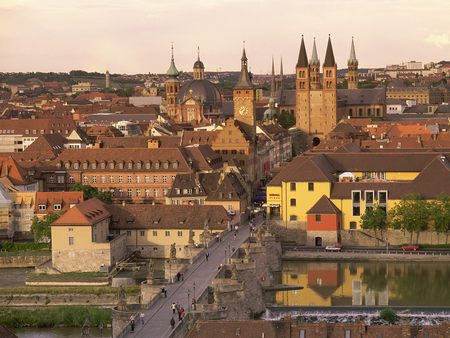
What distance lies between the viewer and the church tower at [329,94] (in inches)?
4690

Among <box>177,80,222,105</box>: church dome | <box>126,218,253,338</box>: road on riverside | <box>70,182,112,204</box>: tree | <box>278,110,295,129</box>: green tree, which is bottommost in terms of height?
<box>126,218,253,338</box>: road on riverside

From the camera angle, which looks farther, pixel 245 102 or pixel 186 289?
pixel 245 102

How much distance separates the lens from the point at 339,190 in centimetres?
5903

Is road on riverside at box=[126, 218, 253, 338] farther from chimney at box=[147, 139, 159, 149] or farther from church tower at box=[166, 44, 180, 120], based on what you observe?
church tower at box=[166, 44, 180, 120]

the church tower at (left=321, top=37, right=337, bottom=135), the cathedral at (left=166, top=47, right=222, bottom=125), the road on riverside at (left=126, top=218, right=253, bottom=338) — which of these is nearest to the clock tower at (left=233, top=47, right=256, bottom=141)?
the cathedral at (left=166, top=47, right=222, bottom=125)

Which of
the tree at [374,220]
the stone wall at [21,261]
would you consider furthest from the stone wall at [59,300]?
the tree at [374,220]

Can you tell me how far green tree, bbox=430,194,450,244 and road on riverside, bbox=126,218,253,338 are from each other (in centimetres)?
1029

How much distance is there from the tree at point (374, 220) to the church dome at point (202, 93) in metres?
55.2

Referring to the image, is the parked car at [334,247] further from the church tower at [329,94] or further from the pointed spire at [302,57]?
the pointed spire at [302,57]

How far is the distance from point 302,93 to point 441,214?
2577 inches

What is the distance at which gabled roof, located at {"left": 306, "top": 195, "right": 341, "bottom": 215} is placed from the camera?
57781 mm

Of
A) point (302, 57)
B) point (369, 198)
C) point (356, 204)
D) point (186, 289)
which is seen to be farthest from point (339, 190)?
point (302, 57)

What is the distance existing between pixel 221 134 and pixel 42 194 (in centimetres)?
2141

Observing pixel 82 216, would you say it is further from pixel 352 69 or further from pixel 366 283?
pixel 352 69
